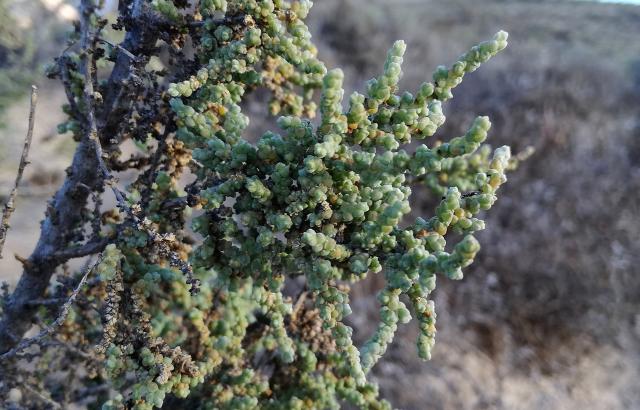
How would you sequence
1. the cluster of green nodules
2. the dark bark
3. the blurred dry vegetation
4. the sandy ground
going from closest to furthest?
the cluster of green nodules → the dark bark → the blurred dry vegetation → the sandy ground

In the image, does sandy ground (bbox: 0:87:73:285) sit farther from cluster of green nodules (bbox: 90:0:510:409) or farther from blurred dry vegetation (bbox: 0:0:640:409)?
cluster of green nodules (bbox: 90:0:510:409)

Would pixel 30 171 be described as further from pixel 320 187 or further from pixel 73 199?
pixel 320 187

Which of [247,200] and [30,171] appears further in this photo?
[30,171]

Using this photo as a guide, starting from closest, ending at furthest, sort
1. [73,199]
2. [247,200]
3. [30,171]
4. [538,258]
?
[247,200] < [73,199] < [538,258] < [30,171]

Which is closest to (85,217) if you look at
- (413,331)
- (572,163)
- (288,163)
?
(288,163)

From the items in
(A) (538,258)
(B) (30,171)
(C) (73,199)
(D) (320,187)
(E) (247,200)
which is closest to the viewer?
(D) (320,187)

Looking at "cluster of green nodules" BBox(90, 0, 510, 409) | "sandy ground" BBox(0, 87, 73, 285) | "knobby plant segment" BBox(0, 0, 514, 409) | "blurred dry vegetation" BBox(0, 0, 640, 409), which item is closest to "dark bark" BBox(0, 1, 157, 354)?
"knobby plant segment" BBox(0, 0, 514, 409)

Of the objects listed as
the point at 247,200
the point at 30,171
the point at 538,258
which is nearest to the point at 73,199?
the point at 247,200
